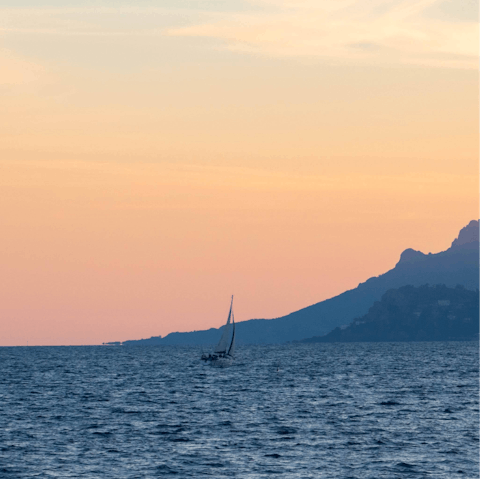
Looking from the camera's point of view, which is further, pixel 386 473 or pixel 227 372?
pixel 227 372

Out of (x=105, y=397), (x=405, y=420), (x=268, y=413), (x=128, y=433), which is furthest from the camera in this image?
(x=105, y=397)

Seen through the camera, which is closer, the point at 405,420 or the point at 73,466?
the point at 73,466

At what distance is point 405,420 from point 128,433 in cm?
3024

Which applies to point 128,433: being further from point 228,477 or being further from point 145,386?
point 145,386

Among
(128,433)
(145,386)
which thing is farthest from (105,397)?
(128,433)

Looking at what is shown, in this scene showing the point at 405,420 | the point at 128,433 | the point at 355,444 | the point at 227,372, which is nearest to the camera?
the point at 355,444

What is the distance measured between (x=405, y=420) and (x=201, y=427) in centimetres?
2238

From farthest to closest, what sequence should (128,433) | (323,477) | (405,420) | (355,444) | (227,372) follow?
(227,372) < (405,420) < (128,433) < (355,444) < (323,477)

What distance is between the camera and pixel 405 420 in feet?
305

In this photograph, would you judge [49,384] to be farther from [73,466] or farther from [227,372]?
[73,466]

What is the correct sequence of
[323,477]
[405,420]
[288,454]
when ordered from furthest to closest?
[405,420] < [288,454] < [323,477]

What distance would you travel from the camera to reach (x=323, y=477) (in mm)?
60719

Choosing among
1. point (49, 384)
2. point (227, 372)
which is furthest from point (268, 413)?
point (227, 372)

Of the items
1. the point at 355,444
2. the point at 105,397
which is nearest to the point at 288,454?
the point at 355,444
